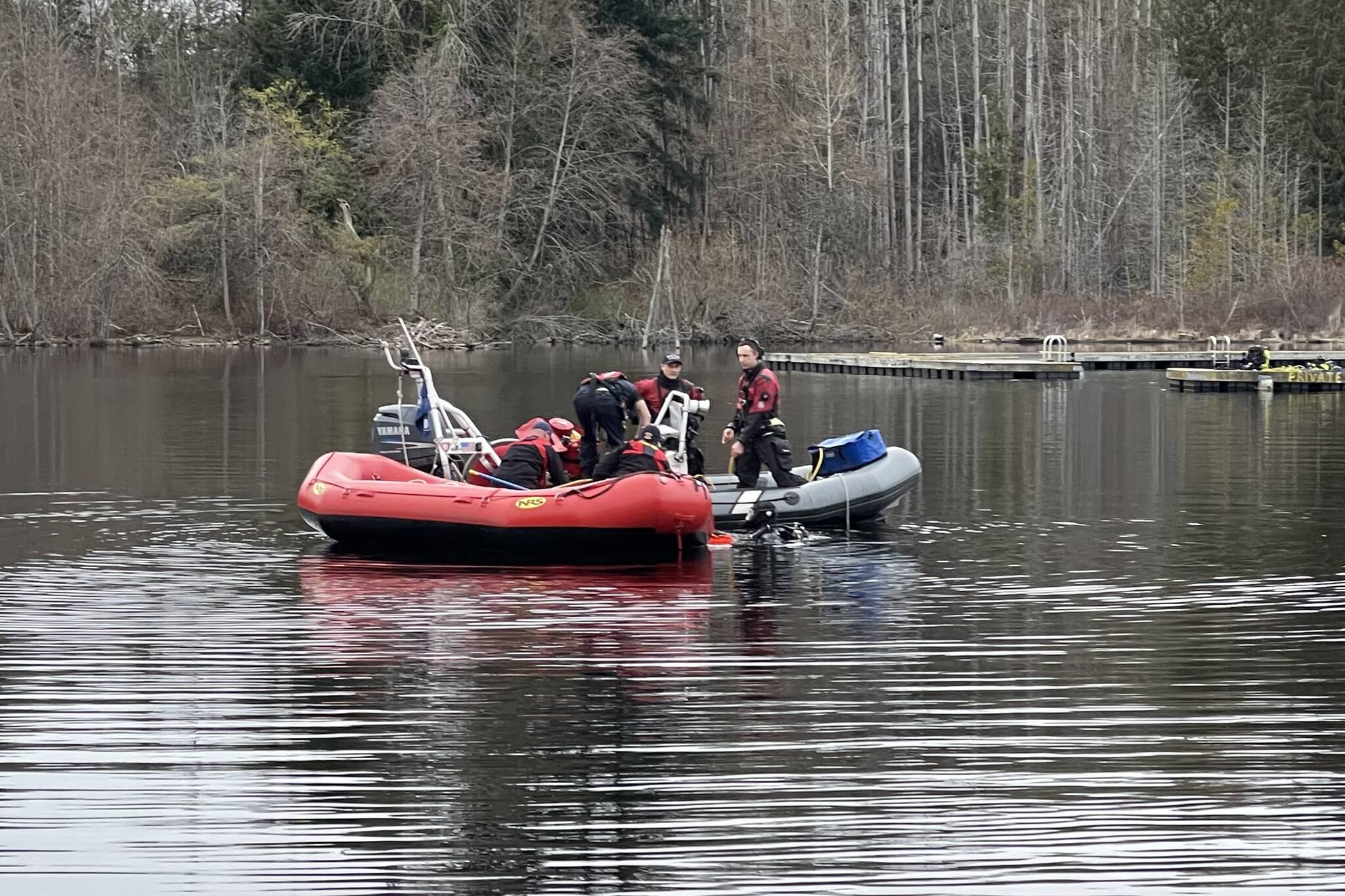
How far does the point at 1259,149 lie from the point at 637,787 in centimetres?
5513

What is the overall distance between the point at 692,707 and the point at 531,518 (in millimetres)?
4409

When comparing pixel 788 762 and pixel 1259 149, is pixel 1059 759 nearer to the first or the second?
Answer: pixel 788 762

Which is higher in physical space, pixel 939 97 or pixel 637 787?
pixel 939 97

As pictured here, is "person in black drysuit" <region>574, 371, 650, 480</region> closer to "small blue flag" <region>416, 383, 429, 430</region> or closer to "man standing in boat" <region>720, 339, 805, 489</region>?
"man standing in boat" <region>720, 339, 805, 489</region>

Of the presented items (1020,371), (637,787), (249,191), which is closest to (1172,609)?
(637,787)

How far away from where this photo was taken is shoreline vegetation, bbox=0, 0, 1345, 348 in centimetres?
5053

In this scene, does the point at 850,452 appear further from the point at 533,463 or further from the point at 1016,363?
the point at 1016,363

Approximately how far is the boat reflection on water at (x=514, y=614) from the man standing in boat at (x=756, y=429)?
4.86 ft

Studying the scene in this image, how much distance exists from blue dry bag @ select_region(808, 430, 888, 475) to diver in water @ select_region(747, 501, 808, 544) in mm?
755

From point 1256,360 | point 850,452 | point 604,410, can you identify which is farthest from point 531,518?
point 1256,360

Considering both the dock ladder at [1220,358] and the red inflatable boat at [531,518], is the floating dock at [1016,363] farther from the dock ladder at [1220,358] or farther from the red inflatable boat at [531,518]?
the red inflatable boat at [531,518]

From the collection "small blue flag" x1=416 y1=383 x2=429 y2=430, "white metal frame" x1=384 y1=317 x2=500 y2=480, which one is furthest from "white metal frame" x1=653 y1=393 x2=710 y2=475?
"small blue flag" x1=416 y1=383 x2=429 y2=430

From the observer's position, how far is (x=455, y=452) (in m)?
15.1

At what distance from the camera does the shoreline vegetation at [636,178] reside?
166 feet
